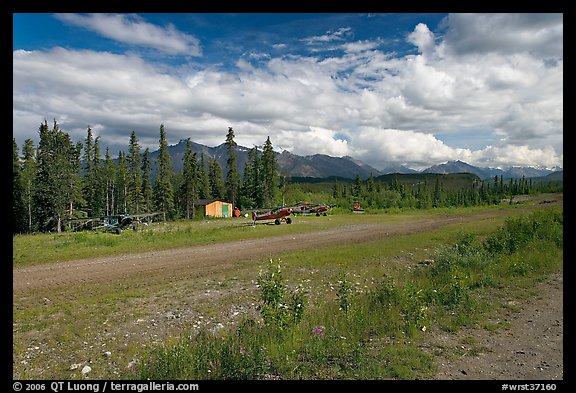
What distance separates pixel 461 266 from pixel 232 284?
937 centimetres

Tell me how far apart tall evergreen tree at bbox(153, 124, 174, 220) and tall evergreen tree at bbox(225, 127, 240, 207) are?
12.6 m

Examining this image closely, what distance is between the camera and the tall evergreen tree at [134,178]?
6675cm

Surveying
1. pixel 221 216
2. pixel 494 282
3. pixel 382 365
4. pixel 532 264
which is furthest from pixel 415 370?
pixel 221 216

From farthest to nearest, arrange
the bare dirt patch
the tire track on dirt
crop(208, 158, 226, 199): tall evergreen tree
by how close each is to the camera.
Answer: crop(208, 158, 226, 199): tall evergreen tree, the tire track on dirt, the bare dirt patch

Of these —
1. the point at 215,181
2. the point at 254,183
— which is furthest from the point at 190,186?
the point at 215,181

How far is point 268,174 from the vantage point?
74500 mm

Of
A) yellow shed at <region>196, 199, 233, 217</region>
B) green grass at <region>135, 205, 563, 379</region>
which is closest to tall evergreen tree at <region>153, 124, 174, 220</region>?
yellow shed at <region>196, 199, 233, 217</region>

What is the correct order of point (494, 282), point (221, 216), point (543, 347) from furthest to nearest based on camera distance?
point (221, 216) < point (494, 282) < point (543, 347)

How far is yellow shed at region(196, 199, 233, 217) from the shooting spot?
64.6 meters

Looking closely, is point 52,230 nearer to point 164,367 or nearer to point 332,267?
point 332,267

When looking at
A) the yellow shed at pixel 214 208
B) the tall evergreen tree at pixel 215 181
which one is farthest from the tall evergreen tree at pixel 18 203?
the tall evergreen tree at pixel 215 181

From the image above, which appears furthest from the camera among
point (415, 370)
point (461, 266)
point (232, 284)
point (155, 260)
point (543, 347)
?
point (155, 260)

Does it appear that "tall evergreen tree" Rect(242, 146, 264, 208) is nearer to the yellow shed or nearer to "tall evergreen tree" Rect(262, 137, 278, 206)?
"tall evergreen tree" Rect(262, 137, 278, 206)

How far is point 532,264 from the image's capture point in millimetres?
12773
